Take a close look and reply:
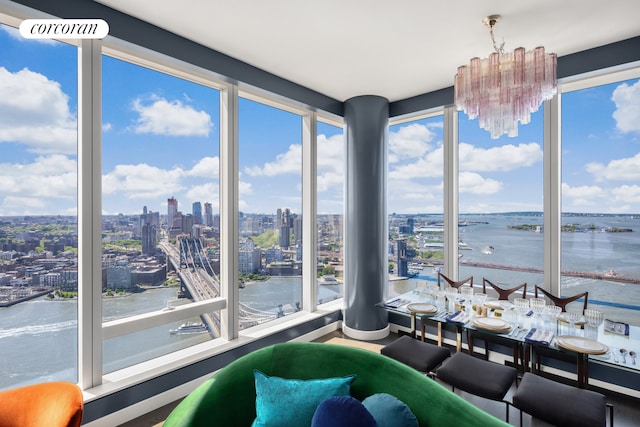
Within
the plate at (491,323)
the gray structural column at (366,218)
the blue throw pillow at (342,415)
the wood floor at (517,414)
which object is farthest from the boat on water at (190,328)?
the plate at (491,323)

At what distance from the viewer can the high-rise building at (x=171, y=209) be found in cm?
264

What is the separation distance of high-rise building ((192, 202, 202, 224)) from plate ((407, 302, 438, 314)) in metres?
2.00

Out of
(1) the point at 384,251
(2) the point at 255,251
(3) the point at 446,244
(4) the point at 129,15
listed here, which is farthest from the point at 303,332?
(4) the point at 129,15

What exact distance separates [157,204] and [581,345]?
10.3ft

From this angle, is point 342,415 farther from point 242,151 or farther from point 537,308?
point 242,151

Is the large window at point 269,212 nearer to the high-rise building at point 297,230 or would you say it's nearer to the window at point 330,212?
the high-rise building at point 297,230

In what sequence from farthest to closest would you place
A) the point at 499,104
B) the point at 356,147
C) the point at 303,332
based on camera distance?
the point at 356,147, the point at 303,332, the point at 499,104

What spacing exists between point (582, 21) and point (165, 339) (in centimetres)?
401

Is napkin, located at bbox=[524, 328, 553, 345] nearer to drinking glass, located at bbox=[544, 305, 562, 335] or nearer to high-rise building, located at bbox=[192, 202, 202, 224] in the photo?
drinking glass, located at bbox=[544, 305, 562, 335]

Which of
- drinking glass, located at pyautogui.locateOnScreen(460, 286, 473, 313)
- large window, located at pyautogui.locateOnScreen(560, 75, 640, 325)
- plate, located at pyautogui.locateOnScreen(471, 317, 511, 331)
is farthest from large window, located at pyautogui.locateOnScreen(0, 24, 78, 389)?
large window, located at pyautogui.locateOnScreen(560, 75, 640, 325)

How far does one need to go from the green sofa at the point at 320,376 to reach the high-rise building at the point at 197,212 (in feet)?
5.32

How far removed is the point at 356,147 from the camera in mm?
3807

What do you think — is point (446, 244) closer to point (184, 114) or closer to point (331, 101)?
point (331, 101)

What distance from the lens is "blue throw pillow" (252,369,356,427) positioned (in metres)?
1.28
